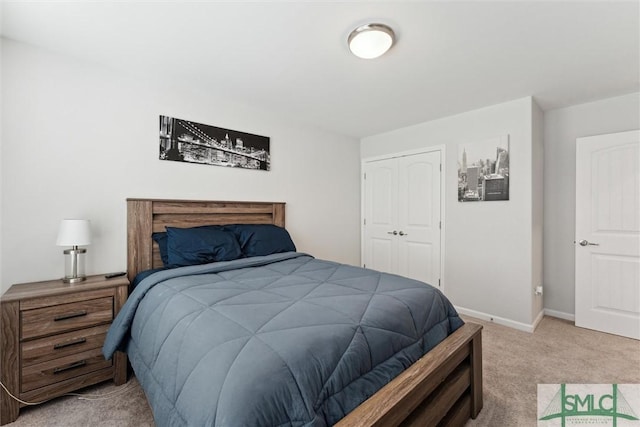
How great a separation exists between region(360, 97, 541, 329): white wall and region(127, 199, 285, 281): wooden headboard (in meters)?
2.39

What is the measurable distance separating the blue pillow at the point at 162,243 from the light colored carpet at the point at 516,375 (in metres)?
0.87

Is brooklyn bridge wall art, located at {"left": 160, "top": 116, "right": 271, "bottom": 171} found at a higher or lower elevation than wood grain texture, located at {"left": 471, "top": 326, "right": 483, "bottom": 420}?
higher

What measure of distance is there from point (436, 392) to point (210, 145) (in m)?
2.68

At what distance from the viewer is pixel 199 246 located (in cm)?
231

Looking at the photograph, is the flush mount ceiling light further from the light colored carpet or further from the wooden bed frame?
the light colored carpet

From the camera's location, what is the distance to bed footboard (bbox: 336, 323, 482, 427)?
3.43 ft

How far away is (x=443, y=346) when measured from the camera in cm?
147

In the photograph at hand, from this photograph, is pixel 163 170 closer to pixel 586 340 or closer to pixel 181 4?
pixel 181 4

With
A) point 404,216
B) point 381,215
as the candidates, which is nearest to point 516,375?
point 404,216

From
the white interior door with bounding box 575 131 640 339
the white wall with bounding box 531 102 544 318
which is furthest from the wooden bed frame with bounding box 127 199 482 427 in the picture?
the white interior door with bounding box 575 131 640 339

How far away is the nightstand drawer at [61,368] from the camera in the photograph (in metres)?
1.66

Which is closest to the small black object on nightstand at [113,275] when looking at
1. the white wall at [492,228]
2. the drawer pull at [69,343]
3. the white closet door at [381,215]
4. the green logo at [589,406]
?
the drawer pull at [69,343]

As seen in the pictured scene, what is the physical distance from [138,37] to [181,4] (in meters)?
0.53

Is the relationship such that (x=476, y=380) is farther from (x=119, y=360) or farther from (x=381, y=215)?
(x=381, y=215)
